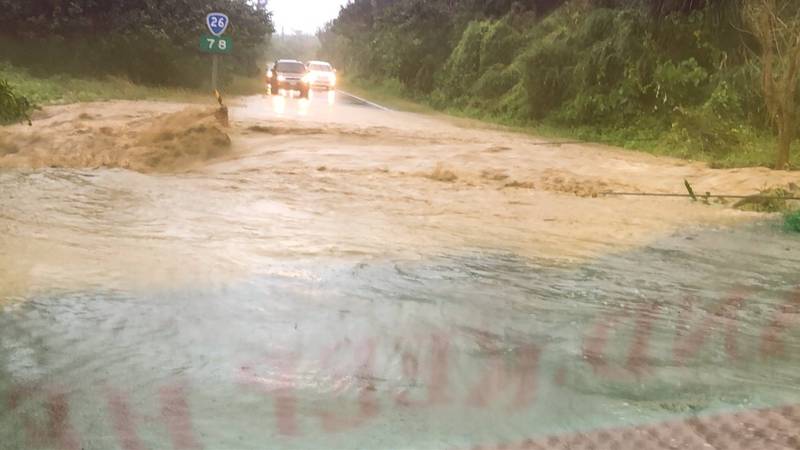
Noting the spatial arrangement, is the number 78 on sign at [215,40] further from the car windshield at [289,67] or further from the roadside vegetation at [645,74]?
the car windshield at [289,67]

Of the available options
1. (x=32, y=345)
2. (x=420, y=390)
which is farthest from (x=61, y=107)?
(x=420, y=390)

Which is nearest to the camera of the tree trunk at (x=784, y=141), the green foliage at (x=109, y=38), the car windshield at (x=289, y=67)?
the tree trunk at (x=784, y=141)

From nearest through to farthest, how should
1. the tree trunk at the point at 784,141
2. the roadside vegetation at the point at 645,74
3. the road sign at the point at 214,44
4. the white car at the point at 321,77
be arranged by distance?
the tree trunk at the point at 784,141
the roadside vegetation at the point at 645,74
the road sign at the point at 214,44
the white car at the point at 321,77

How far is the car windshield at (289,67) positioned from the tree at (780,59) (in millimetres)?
21923

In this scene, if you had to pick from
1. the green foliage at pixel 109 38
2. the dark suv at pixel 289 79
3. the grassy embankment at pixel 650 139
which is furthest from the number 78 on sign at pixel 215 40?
the dark suv at pixel 289 79

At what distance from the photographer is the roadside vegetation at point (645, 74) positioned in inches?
547

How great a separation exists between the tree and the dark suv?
21.0 m

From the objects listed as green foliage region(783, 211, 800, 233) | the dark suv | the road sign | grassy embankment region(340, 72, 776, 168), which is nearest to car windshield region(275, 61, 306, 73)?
the dark suv

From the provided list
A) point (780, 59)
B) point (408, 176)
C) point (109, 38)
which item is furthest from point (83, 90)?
point (780, 59)

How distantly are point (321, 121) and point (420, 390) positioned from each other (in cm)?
1652

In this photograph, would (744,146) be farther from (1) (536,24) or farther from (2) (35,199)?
(1) (536,24)

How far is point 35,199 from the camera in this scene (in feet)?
31.3

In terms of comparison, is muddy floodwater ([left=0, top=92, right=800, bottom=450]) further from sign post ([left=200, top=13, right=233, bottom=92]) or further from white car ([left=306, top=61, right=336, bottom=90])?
white car ([left=306, top=61, right=336, bottom=90])

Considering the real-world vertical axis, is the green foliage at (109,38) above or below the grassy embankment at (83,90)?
above
